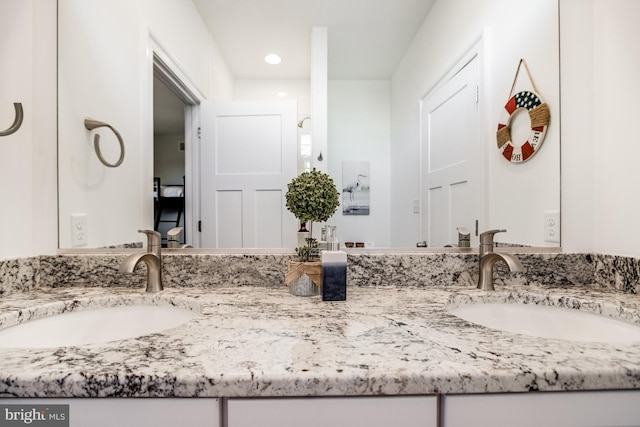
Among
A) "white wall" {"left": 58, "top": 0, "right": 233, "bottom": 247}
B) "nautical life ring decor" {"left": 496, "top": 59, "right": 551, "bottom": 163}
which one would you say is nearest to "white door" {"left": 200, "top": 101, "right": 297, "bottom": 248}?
"white wall" {"left": 58, "top": 0, "right": 233, "bottom": 247}

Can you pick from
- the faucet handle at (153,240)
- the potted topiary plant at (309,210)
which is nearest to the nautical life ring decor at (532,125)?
the potted topiary plant at (309,210)

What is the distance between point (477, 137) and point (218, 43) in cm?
99

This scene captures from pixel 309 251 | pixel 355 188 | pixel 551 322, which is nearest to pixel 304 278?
pixel 309 251

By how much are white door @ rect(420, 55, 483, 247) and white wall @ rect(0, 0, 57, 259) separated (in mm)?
1295

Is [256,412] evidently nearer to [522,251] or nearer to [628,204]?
[522,251]

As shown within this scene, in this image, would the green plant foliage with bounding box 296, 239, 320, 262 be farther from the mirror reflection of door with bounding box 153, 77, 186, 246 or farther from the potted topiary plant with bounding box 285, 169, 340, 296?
the mirror reflection of door with bounding box 153, 77, 186, 246

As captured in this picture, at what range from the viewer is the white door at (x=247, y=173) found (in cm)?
109

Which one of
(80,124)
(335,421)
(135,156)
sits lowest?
(335,421)

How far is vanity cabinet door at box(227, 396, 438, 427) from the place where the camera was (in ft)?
1.49

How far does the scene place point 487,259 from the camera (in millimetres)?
944

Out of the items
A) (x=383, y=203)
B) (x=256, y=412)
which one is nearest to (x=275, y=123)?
(x=383, y=203)

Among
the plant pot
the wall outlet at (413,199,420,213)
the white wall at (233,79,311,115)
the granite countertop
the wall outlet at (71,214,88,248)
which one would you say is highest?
the white wall at (233,79,311,115)

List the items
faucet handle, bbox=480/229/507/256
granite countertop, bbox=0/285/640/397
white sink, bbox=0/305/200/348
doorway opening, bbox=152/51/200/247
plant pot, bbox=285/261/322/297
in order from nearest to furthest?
granite countertop, bbox=0/285/640/397 → white sink, bbox=0/305/200/348 → plant pot, bbox=285/261/322/297 → faucet handle, bbox=480/229/507/256 → doorway opening, bbox=152/51/200/247

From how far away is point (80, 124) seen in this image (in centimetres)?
107
